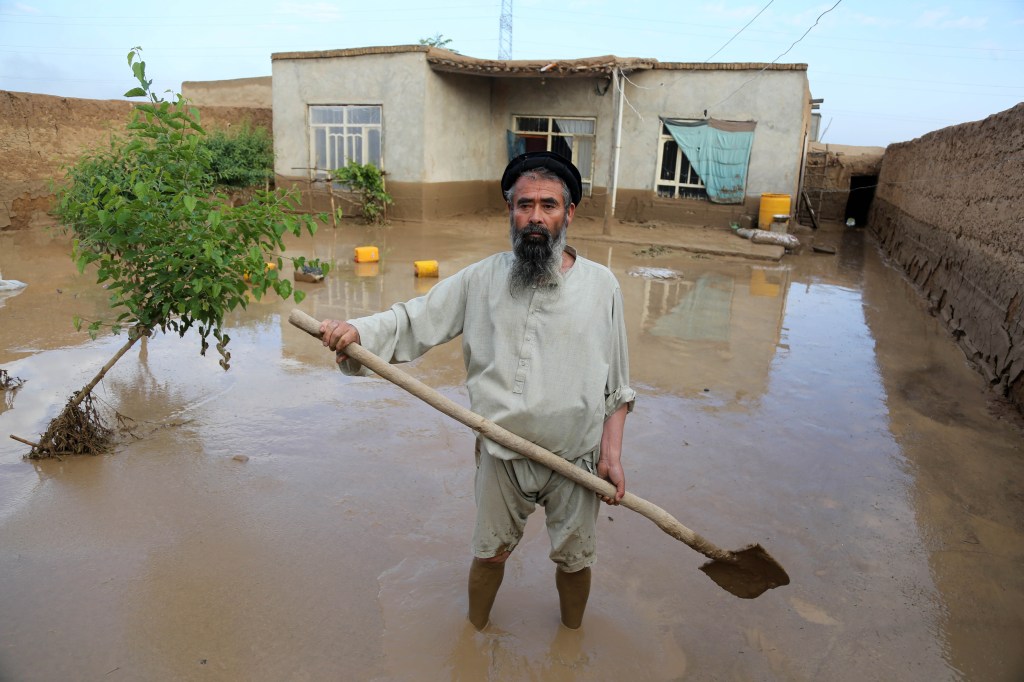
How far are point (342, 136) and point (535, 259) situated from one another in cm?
1376

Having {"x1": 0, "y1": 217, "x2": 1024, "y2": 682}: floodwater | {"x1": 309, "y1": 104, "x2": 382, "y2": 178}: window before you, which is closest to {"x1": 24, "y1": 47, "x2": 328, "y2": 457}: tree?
{"x1": 0, "y1": 217, "x2": 1024, "y2": 682}: floodwater

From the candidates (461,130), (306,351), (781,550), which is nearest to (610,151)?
(461,130)

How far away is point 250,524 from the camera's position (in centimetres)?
316

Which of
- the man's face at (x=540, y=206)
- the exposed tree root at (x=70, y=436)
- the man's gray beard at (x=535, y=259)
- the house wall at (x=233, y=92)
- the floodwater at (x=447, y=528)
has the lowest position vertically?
the floodwater at (x=447, y=528)

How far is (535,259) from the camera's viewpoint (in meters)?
2.11

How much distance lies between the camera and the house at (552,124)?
44.5 feet

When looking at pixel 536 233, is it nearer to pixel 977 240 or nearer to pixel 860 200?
pixel 977 240

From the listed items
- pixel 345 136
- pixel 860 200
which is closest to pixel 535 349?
pixel 345 136

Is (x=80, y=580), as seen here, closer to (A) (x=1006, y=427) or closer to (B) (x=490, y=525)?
(B) (x=490, y=525)

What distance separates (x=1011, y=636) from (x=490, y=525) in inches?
80.7

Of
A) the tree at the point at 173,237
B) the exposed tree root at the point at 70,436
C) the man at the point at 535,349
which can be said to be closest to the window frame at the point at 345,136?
the tree at the point at 173,237

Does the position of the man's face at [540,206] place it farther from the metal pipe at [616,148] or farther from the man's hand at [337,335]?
the metal pipe at [616,148]

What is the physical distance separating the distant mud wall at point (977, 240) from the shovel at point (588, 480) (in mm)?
3757

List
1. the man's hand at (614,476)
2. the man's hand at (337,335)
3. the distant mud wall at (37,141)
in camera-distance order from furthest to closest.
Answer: the distant mud wall at (37,141)
the man's hand at (614,476)
the man's hand at (337,335)
